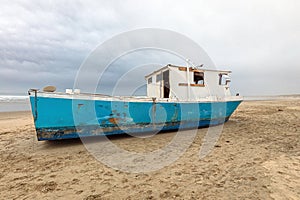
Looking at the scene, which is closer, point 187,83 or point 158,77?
point 187,83

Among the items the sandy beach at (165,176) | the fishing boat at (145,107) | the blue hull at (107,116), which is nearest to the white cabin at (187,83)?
the fishing boat at (145,107)

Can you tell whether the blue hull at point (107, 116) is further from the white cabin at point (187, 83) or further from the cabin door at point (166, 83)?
the cabin door at point (166, 83)

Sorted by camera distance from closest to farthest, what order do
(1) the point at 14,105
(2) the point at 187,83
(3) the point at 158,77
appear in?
(2) the point at 187,83 → (3) the point at 158,77 → (1) the point at 14,105

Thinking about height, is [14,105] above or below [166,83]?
below

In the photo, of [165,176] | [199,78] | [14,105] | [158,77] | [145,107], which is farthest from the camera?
[14,105]

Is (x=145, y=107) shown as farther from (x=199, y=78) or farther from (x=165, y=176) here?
(x=199, y=78)

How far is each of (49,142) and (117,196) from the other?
4043 mm

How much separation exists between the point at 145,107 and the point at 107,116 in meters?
1.32

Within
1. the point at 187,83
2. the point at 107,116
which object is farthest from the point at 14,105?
the point at 187,83

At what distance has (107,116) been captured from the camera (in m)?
5.00

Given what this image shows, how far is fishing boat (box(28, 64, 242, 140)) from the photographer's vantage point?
443cm

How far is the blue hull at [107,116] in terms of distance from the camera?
173 inches

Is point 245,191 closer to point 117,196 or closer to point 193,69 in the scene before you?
point 117,196

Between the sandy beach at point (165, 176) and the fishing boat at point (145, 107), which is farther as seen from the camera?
the fishing boat at point (145, 107)
